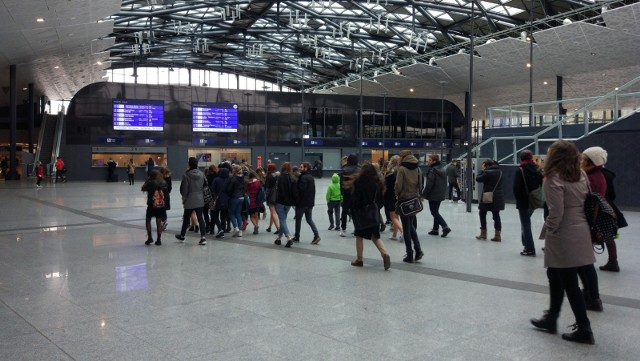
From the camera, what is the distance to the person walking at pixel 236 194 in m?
11.2

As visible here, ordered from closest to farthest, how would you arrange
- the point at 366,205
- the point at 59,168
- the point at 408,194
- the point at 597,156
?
the point at 597,156, the point at 366,205, the point at 408,194, the point at 59,168

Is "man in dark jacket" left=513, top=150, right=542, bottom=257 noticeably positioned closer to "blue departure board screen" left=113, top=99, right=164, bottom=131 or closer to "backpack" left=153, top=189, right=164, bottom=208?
"backpack" left=153, top=189, right=164, bottom=208

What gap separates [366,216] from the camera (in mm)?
7684

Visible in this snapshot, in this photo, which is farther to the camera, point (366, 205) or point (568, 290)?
point (366, 205)

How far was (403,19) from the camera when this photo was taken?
138 feet

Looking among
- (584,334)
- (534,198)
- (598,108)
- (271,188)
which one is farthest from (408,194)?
(598,108)

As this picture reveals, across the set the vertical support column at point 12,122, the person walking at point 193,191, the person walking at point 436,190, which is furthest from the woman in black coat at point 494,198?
the vertical support column at point 12,122

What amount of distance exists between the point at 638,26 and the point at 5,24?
33820 millimetres

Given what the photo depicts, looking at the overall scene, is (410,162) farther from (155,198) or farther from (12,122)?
(12,122)

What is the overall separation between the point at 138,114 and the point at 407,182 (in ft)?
132

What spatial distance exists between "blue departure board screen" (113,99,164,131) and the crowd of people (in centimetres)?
3257

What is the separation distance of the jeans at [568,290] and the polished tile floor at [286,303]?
26 cm

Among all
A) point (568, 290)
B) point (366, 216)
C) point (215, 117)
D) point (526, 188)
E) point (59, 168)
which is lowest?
point (568, 290)

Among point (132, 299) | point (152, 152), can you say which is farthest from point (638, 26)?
point (152, 152)
